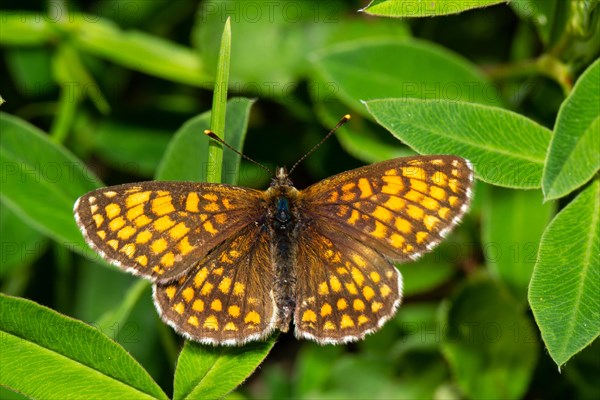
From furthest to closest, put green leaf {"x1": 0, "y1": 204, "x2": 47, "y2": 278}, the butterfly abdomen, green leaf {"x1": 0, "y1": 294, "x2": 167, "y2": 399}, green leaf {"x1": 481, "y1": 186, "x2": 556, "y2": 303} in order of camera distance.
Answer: green leaf {"x1": 0, "y1": 204, "x2": 47, "y2": 278}, green leaf {"x1": 481, "y1": 186, "x2": 556, "y2": 303}, the butterfly abdomen, green leaf {"x1": 0, "y1": 294, "x2": 167, "y2": 399}

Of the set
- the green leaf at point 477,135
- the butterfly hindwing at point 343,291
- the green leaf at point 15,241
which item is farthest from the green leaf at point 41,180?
the green leaf at point 477,135

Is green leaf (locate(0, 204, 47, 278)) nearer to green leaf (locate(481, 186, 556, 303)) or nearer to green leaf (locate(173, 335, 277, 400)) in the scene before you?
green leaf (locate(173, 335, 277, 400))

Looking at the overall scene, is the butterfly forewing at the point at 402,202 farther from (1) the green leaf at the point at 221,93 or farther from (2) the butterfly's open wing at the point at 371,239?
(1) the green leaf at the point at 221,93

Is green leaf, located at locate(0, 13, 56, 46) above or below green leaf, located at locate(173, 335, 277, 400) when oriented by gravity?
above

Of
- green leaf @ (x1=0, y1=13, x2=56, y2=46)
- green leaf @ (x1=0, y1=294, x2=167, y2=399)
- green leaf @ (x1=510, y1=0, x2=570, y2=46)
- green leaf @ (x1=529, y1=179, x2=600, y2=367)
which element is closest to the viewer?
green leaf @ (x1=529, y1=179, x2=600, y2=367)

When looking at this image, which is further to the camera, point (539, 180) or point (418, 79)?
point (418, 79)

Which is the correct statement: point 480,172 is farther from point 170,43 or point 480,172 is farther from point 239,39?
point 170,43

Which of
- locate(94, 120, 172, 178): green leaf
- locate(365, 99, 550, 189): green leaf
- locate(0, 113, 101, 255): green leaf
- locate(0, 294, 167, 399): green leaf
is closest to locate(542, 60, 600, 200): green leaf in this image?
locate(365, 99, 550, 189): green leaf

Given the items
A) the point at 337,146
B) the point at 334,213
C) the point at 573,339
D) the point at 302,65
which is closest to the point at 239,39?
the point at 302,65
